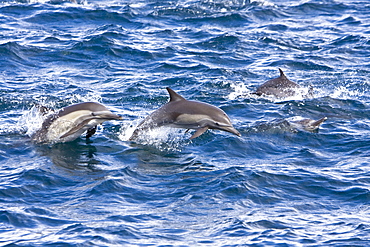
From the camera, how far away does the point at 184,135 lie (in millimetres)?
→ 15906

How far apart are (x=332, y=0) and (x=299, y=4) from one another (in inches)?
76.9

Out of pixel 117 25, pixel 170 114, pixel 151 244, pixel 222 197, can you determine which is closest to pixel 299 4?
pixel 117 25

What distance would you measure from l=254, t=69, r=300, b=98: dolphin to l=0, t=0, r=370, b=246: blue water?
0.35 metres

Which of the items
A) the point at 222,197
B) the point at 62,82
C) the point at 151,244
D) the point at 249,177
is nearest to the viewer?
the point at 151,244

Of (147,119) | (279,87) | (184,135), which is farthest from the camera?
(279,87)

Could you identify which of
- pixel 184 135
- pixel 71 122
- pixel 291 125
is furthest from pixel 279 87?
pixel 71 122

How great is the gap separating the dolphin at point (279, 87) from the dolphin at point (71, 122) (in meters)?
6.00

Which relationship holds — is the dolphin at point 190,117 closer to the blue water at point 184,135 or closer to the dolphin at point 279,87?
the blue water at point 184,135

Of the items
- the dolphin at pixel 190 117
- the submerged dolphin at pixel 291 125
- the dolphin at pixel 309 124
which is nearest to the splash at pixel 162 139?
Result: the dolphin at pixel 190 117

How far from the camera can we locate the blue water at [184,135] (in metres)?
11.0

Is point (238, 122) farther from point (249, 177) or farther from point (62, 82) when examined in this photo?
point (62, 82)

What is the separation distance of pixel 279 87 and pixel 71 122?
275 inches

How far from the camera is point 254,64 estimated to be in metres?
22.6

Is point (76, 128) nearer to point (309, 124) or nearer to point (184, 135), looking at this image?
point (184, 135)
